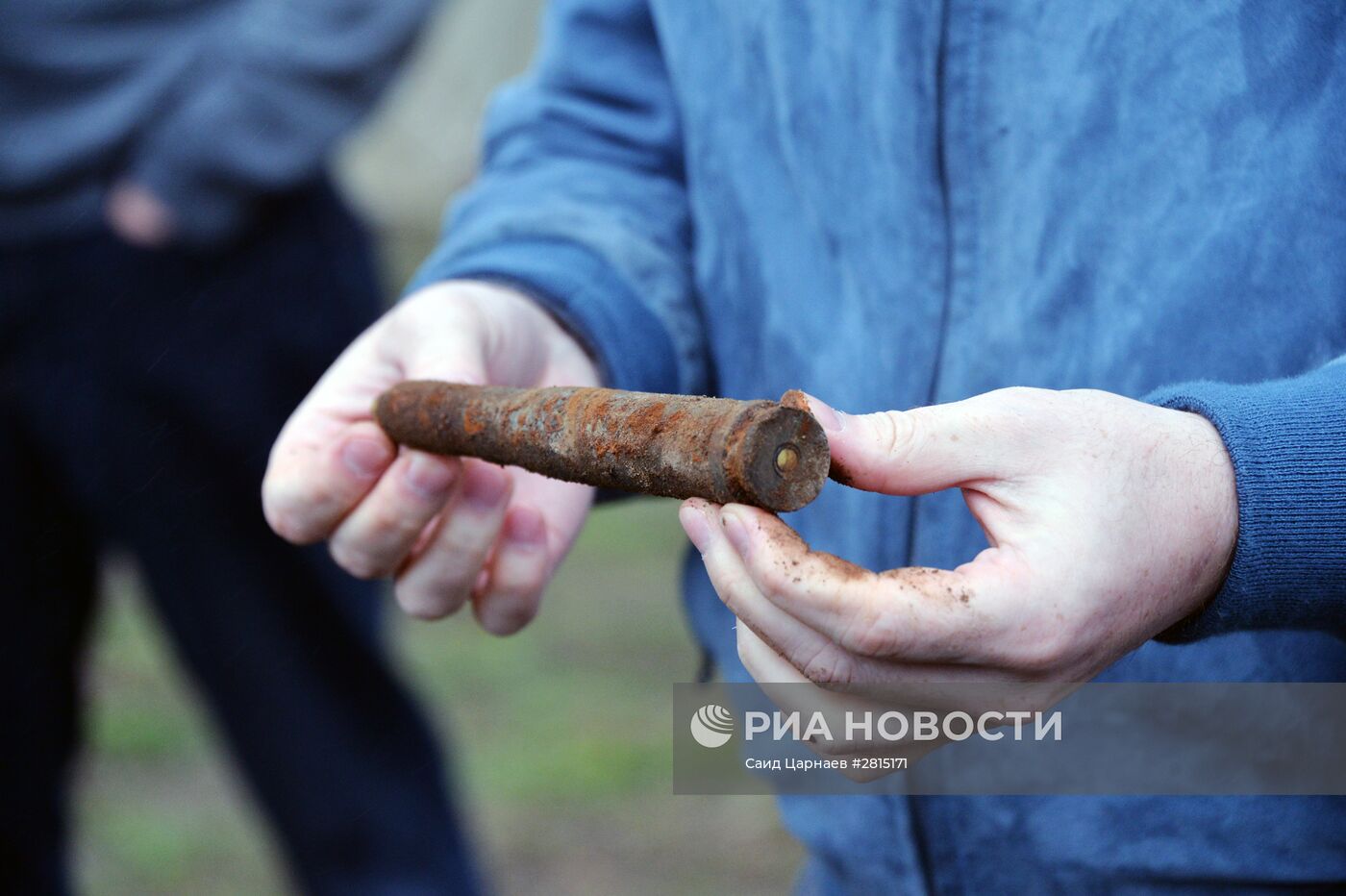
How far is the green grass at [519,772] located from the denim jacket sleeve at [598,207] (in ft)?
6.65

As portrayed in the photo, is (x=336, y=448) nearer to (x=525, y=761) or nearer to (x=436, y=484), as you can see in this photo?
(x=436, y=484)

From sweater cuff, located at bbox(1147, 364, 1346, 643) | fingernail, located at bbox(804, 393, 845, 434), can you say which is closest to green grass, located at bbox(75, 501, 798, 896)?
fingernail, located at bbox(804, 393, 845, 434)

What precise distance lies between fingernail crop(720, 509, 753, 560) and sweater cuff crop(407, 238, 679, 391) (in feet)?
2.26

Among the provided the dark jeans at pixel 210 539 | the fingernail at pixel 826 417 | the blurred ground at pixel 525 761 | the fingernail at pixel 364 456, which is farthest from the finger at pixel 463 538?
the blurred ground at pixel 525 761

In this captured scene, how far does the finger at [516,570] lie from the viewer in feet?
6.08

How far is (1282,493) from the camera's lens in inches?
47.2

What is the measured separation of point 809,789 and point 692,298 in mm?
797

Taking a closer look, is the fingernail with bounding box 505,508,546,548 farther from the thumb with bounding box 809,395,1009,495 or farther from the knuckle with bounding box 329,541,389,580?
the thumb with bounding box 809,395,1009,495

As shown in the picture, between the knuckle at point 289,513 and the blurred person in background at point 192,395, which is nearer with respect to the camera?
the knuckle at point 289,513

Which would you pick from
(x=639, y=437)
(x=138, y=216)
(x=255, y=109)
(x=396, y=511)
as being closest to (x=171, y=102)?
(x=255, y=109)

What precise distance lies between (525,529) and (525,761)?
317cm

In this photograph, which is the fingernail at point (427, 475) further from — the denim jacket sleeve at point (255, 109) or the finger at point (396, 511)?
the denim jacket sleeve at point (255, 109)

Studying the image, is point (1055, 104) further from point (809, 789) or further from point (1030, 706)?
point (809, 789)

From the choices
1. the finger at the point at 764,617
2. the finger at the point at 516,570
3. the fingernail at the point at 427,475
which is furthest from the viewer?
the finger at the point at 516,570
